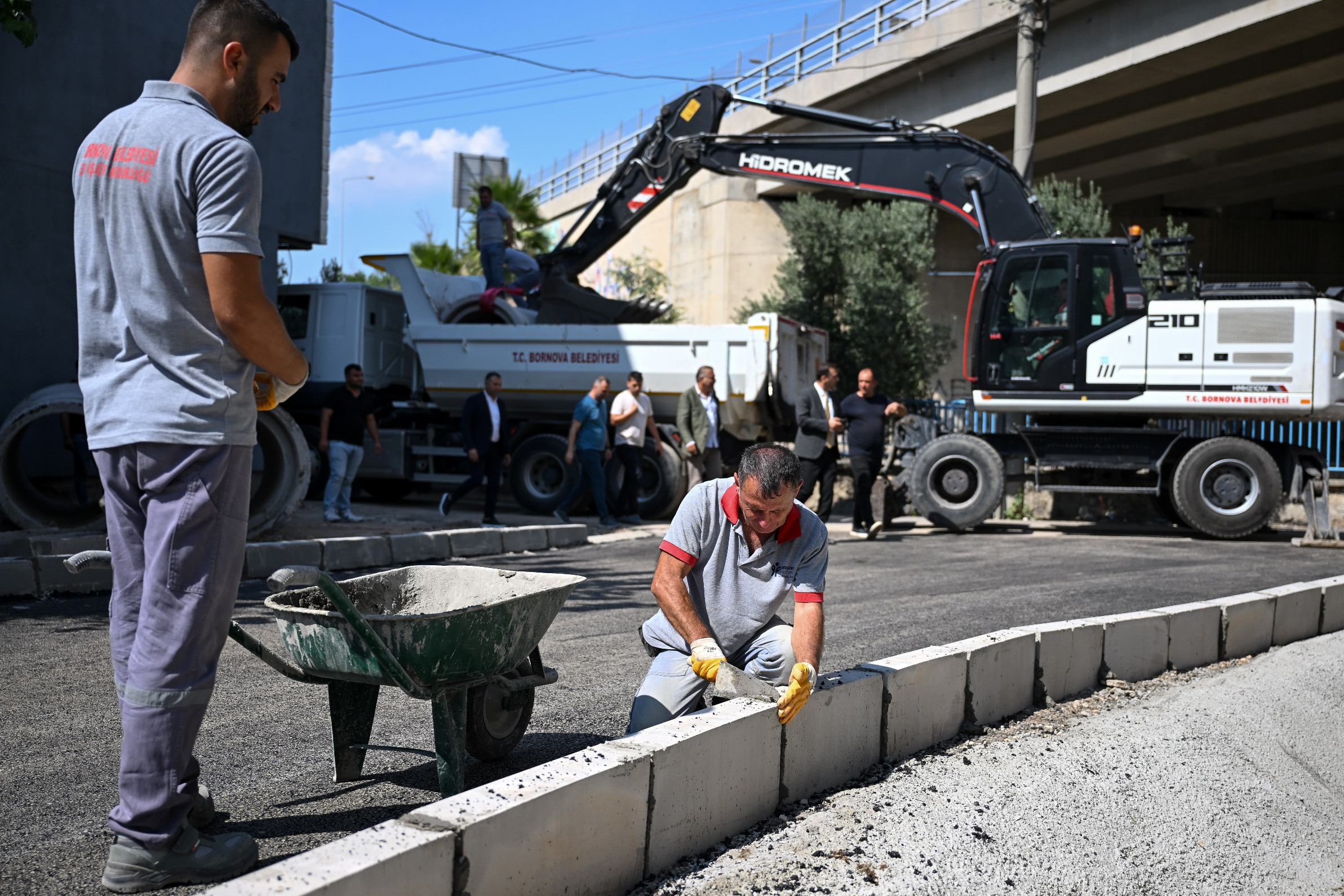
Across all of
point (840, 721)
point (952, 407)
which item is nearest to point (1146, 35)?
point (952, 407)

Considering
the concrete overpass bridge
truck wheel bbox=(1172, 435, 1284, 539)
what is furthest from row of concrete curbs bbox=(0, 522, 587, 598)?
the concrete overpass bridge

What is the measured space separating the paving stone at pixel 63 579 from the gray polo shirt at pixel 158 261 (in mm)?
5256

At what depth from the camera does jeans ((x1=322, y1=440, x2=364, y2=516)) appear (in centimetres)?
1209

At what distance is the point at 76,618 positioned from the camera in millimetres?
6648

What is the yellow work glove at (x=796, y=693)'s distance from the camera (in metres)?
3.65

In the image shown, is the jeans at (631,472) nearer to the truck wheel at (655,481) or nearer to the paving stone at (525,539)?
the truck wheel at (655,481)

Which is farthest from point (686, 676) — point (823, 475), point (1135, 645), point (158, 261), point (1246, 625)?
point (823, 475)

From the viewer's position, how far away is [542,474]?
46.3 feet

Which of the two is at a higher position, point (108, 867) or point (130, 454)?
point (130, 454)

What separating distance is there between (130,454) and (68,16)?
11.4 metres

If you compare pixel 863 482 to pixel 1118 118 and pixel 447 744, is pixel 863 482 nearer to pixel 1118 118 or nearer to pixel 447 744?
pixel 447 744

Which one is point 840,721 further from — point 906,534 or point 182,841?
point 906,534

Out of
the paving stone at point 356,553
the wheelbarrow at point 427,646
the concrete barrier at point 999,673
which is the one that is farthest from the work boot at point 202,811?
the paving stone at point 356,553

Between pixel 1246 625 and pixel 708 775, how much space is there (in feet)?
15.1
